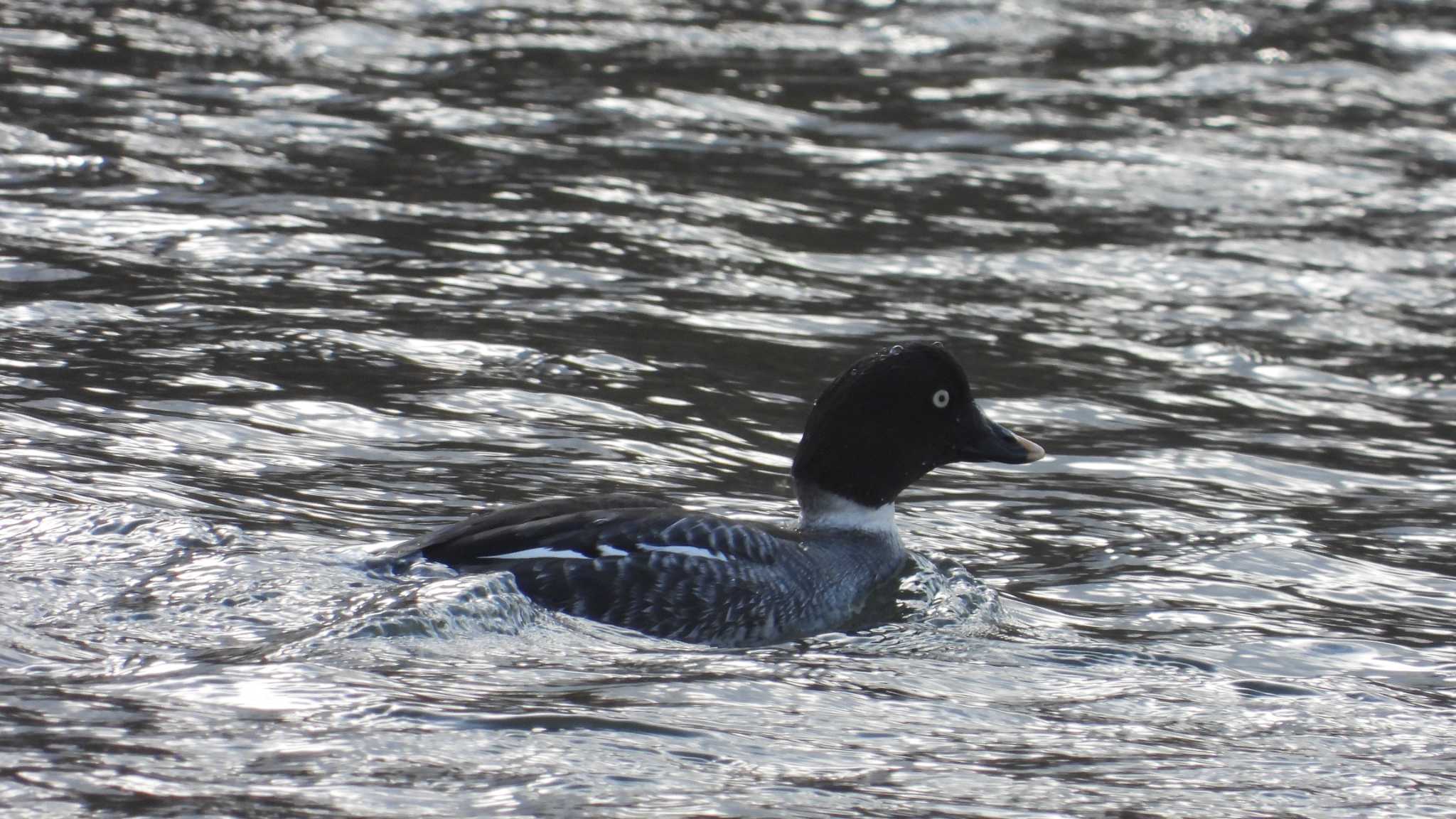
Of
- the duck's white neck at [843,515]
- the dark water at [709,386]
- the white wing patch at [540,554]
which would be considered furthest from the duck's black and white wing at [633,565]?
the duck's white neck at [843,515]

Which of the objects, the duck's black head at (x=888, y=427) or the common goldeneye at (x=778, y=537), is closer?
the common goldeneye at (x=778, y=537)

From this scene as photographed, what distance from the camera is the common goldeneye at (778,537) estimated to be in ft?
23.7

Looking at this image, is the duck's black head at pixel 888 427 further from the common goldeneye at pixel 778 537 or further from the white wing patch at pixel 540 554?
the white wing patch at pixel 540 554

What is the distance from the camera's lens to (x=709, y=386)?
10.7m

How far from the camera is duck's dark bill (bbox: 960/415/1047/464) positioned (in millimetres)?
8516

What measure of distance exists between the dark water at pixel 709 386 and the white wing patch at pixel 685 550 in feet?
1.16

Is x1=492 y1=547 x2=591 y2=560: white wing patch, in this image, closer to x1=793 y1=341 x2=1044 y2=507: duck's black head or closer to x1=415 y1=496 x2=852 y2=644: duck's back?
x1=415 y1=496 x2=852 y2=644: duck's back

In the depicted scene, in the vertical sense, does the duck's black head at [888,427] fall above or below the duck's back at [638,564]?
above

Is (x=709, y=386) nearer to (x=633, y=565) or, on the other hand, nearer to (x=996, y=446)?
(x=996, y=446)

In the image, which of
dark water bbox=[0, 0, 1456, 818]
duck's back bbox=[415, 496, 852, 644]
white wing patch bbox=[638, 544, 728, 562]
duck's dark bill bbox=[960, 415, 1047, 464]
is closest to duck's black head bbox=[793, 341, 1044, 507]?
duck's dark bill bbox=[960, 415, 1047, 464]

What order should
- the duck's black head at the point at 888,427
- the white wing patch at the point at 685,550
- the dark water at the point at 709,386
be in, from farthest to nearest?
the duck's black head at the point at 888,427 < the white wing patch at the point at 685,550 < the dark water at the point at 709,386

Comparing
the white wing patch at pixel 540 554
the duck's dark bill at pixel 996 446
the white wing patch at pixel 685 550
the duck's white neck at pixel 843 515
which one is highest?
the duck's dark bill at pixel 996 446

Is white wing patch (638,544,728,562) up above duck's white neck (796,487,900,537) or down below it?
above

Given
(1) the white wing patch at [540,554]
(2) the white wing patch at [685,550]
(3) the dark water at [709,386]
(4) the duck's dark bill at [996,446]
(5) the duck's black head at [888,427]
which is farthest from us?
(4) the duck's dark bill at [996,446]
